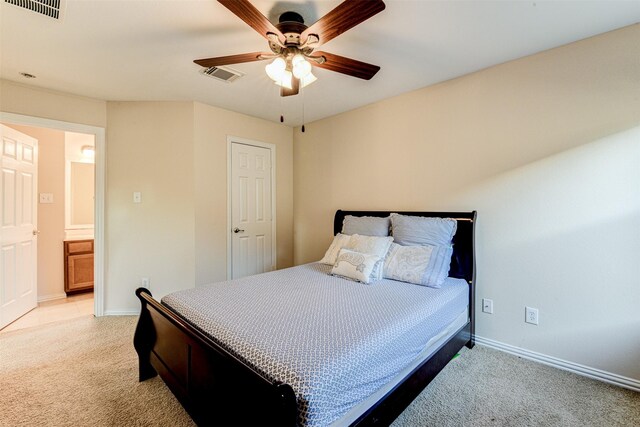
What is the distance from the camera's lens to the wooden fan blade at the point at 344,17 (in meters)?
1.30

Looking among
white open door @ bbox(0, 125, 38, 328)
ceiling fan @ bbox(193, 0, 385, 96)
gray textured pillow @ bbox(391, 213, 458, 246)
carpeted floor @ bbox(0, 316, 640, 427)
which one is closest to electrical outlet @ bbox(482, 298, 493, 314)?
carpeted floor @ bbox(0, 316, 640, 427)

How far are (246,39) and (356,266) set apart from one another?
6.37 ft

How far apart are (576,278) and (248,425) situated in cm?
241

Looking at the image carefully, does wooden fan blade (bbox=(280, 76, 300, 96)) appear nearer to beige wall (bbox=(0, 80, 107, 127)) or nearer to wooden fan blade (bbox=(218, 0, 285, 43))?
wooden fan blade (bbox=(218, 0, 285, 43))

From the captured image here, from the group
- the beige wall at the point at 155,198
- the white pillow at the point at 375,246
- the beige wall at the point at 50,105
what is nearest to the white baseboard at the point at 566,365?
the white pillow at the point at 375,246

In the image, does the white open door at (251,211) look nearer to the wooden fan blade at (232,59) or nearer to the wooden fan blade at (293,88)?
the wooden fan blade at (293,88)

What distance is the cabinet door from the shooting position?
387 centimetres

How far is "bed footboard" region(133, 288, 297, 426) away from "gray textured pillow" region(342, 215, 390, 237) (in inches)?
74.8

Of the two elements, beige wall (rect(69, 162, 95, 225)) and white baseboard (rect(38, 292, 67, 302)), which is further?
beige wall (rect(69, 162, 95, 225))

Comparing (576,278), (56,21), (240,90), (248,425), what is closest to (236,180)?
(240,90)

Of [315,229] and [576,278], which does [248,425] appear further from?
[315,229]

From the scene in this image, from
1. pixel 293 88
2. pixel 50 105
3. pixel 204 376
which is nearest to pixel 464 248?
pixel 293 88

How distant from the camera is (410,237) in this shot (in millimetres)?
2602

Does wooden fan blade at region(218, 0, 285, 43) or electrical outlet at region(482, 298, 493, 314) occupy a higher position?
wooden fan blade at region(218, 0, 285, 43)
